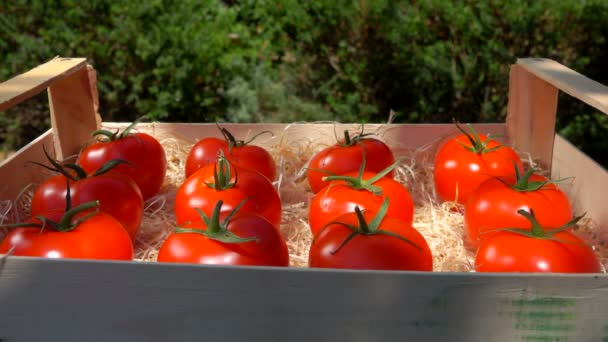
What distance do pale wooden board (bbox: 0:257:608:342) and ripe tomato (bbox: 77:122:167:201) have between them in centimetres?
58

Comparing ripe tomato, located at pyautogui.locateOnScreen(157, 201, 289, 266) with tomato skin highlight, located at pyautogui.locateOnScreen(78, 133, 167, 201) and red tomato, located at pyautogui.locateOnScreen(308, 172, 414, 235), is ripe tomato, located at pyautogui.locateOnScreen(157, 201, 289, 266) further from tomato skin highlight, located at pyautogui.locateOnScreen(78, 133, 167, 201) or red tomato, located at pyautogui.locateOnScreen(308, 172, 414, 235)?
tomato skin highlight, located at pyautogui.locateOnScreen(78, 133, 167, 201)

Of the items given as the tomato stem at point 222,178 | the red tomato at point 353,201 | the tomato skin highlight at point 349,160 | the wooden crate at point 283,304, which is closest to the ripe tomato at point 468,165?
the tomato skin highlight at point 349,160

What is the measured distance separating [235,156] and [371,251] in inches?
22.1

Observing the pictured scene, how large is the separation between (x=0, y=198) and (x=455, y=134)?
42.3 inches

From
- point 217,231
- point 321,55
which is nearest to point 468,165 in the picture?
point 217,231

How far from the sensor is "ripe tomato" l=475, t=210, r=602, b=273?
94 centimetres

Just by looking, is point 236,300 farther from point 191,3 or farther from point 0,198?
point 191,3

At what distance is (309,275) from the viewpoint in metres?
0.79

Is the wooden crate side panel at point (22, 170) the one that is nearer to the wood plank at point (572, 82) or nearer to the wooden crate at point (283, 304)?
the wooden crate at point (283, 304)

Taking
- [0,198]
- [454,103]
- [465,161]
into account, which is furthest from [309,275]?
[454,103]

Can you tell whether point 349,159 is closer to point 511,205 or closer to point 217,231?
point 511,205

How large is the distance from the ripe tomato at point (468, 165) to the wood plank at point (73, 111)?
35.2 inches

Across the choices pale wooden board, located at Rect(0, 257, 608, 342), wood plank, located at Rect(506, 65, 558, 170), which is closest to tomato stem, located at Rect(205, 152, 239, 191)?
pale wooden board, located at Rect(0, 257, 608, 342)

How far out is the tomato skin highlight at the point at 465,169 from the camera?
54.9 inches
